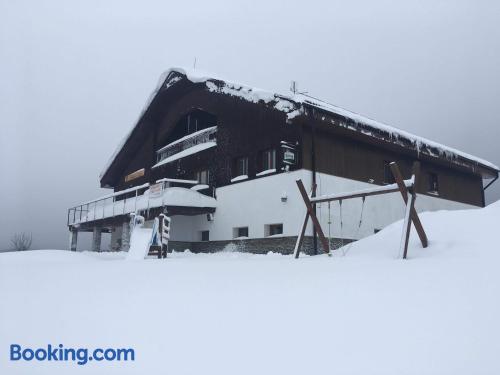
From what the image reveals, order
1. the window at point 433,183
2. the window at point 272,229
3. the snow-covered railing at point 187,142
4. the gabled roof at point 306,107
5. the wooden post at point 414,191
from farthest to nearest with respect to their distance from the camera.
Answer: the window at point 433,183 < the snow-covered railing at point 187,142 < the window at point 272,229 < the gabled roof at point 306,107 < the wooden post at point 414,191

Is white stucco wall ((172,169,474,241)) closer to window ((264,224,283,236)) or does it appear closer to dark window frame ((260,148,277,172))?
window ((264,224,283,236))

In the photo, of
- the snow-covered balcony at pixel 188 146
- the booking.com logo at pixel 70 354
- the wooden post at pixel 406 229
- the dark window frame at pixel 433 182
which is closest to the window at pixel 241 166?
the snow-covered balcony at pixel 188 146

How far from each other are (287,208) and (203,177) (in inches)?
252

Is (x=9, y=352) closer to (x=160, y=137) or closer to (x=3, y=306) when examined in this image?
(x=3, y=306)

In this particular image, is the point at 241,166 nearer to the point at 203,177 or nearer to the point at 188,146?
the point at 203,177

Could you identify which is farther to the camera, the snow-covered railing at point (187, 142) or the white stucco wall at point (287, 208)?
the snow-covered railing at point (187, 142)

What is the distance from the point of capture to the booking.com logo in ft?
9.36

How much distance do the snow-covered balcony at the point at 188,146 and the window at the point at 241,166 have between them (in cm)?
181

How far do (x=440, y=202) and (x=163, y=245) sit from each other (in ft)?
45.6

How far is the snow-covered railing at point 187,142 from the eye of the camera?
18.8m

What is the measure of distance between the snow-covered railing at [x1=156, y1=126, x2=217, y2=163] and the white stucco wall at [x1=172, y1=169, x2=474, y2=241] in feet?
10.1

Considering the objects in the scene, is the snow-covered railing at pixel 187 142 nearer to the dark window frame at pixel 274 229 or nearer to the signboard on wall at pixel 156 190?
the signboard on wall at pixel 156 190

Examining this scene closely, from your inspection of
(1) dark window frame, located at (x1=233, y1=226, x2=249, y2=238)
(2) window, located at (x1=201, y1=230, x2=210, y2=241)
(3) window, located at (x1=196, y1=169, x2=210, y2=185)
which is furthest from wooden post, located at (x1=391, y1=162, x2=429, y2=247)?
(3) window, located at (x1=196, y1=169, x2=210, y2=185)

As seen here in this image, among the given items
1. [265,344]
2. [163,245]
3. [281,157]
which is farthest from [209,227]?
[265,344]
